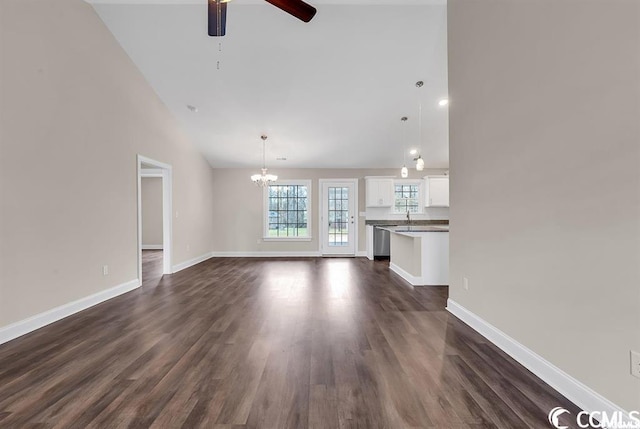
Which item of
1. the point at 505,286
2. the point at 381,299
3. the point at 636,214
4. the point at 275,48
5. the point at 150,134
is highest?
the point at 275,48

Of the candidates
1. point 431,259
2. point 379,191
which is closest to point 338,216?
point 379,191

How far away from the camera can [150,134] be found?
15.1 feet

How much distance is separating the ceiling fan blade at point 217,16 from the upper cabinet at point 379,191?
517 centimetres

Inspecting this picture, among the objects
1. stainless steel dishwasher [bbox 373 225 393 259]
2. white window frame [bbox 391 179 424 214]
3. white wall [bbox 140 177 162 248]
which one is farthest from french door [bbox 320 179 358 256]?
white wall [bbox 140 177 162 248]

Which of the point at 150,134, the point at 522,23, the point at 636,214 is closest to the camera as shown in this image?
the point at 636,214

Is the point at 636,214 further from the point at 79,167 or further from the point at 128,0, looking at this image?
the point at 128,0

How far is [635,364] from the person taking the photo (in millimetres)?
1361

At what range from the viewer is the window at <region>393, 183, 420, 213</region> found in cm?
A: 741

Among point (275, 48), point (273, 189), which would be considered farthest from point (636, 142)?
point (273, 189)

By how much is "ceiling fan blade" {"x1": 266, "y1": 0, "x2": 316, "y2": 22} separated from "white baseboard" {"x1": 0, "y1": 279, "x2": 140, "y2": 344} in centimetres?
376

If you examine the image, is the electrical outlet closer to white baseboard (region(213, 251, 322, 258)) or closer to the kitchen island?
the kitchen island

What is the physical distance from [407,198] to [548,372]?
5.84 metres

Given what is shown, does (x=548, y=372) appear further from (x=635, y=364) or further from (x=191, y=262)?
(x=191, y=262)

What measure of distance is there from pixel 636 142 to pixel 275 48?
3.79 metres
